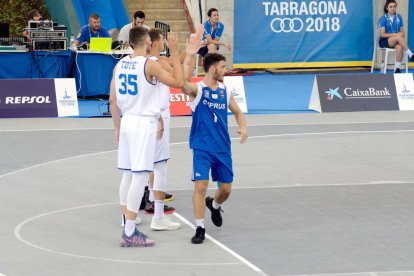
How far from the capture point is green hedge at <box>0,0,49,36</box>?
31312mm

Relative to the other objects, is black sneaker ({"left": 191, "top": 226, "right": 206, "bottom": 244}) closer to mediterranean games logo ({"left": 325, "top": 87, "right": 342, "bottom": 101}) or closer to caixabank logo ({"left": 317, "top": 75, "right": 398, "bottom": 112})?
caixabank logo ({"left": 317, "top": 75, "right": 398, "bottom": 112})

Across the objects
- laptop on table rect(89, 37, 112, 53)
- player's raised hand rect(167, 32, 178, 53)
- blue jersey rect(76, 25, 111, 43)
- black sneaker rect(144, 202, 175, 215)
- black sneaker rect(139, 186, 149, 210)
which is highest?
player's raised hand rect(167, 32, 178, 53)

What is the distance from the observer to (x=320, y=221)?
13.1m

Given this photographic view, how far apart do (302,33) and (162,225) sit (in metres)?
18.1

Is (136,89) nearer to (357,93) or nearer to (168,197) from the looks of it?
(168,197)

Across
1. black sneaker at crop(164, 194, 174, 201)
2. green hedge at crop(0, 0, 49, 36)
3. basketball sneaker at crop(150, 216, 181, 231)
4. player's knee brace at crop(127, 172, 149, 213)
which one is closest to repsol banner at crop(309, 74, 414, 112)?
black sneaker at crop(164, 194, 174, 201)

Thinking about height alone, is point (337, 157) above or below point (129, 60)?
below

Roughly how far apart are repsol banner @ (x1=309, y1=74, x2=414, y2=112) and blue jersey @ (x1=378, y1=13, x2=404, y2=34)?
15.2 ft

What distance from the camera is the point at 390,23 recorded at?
28609 mm

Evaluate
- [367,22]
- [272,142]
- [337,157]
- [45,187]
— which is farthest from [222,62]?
[367,22]

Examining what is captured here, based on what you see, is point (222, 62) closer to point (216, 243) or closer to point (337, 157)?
point (216, 243)

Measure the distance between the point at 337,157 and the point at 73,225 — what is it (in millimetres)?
6432

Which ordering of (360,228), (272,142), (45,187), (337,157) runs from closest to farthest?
(360,228), (45,187), (337,157), (272,142)

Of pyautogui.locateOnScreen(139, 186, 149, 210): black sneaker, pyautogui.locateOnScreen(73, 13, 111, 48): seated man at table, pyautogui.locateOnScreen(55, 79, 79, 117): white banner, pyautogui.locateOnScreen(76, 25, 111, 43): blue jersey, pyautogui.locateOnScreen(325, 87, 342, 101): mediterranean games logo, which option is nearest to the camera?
pyautogui.locateOnScreen(139, 186, 149, 210): black sneaker
